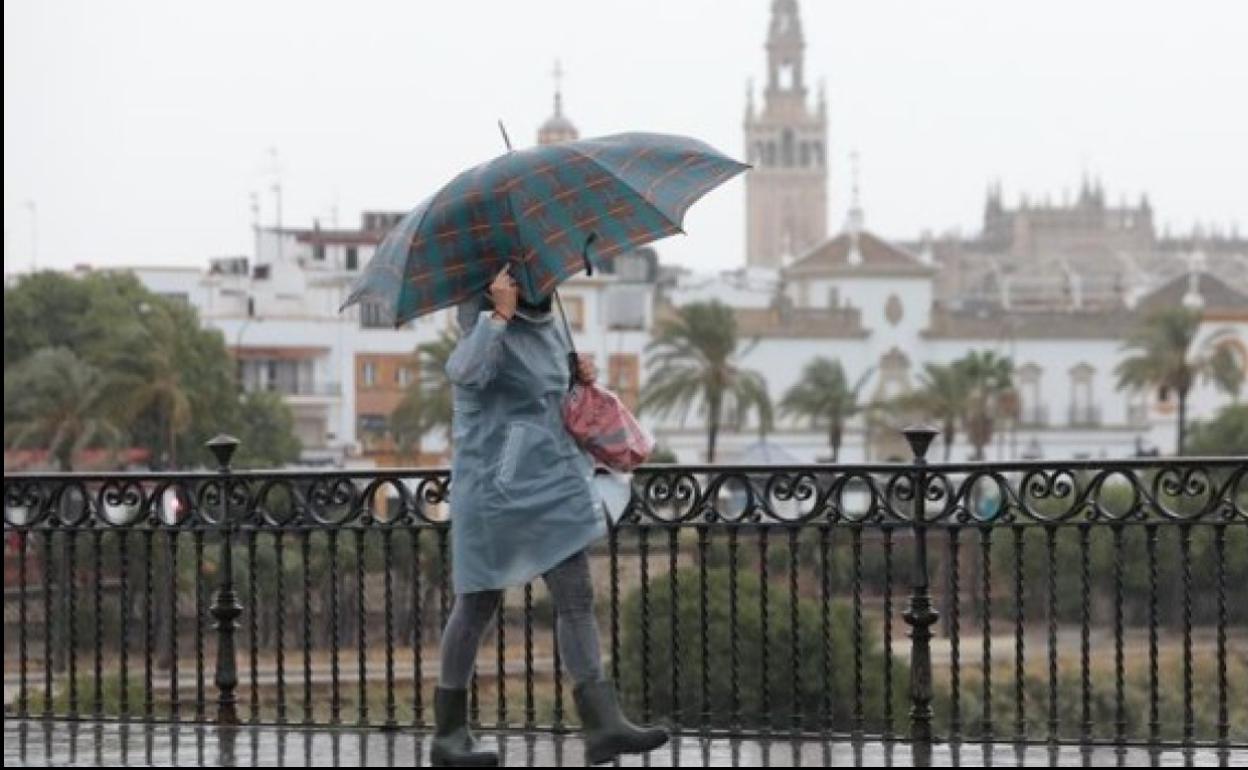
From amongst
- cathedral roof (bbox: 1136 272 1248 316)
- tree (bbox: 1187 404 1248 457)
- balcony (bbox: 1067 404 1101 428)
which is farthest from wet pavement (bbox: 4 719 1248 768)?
balcony (bbox: 1067 404 1101 428)

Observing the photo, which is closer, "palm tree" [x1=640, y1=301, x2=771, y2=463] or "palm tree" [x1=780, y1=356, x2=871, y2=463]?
"palm tree" [x1=640, y1=301, x2=771, y2=463]

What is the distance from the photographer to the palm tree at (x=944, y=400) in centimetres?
9888

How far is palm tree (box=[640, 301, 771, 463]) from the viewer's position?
92.1 metres

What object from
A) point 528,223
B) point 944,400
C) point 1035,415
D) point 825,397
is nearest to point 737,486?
point 528,223

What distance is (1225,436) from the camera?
87.8 metres

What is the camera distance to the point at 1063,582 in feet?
205

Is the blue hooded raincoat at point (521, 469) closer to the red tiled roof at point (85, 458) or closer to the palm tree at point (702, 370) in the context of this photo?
the red tiled roof at point (85, 458)

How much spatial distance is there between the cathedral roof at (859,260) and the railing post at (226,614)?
392ft

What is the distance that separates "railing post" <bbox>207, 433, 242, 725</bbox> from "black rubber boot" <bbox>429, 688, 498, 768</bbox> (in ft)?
7.40

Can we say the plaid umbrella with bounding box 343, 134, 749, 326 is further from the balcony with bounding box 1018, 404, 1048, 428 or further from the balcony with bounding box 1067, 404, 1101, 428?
the balcony with bounding box 1067, 404, 1101, 428

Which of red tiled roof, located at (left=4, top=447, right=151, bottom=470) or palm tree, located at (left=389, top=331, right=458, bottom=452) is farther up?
palm tree, located at (left=389, top=331, right=458, bottom=452)

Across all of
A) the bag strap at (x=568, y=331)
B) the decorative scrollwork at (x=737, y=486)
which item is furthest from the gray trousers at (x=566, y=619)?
the decorative scrollwork at (x=737, y=486)

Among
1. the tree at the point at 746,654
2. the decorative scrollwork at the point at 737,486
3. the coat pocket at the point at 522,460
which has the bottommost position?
the tree at the point at 746,654

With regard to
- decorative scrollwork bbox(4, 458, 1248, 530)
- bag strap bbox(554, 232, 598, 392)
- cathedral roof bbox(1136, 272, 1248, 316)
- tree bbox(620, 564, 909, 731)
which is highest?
cathedral roof bbox(1136, 272, 1248, 316)
